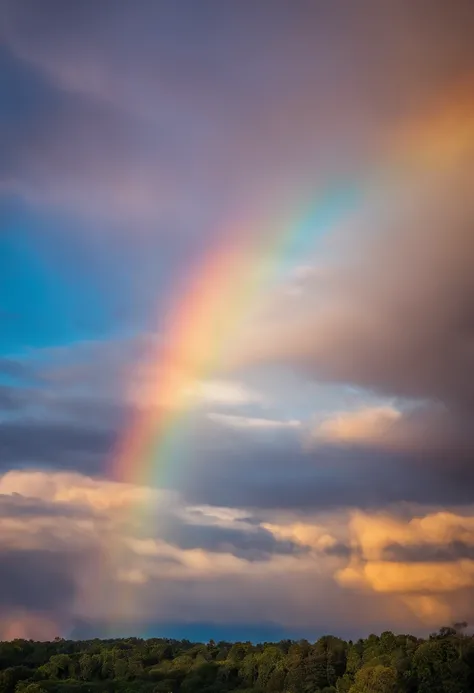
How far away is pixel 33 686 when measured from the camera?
7495 inches

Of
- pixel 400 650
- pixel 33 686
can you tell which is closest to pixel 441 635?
pixel 400 650

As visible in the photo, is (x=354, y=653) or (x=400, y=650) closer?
(x=400, y=650)

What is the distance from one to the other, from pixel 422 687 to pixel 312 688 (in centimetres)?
3783

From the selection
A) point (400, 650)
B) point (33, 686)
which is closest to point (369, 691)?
point (400, 650)

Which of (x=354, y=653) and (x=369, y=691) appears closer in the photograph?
(x=369, y=691)

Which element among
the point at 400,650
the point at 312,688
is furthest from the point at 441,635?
the point at 312,688

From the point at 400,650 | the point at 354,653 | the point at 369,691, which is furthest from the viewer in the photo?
the point at 354,653

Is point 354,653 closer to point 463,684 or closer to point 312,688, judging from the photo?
point 312,688

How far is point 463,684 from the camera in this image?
538 ft

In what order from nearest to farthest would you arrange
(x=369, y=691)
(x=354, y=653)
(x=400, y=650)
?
1. (x=369, y=691)
2. (x=400, y=650)
3. (x=354, y=653)

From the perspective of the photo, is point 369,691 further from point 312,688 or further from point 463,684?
point 312,688

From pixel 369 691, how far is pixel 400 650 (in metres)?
27.9

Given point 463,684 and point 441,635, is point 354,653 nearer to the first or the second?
point 441,635

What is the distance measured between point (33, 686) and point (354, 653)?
3130 inches
